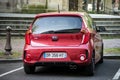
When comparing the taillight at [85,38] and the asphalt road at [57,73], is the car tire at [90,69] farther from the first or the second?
the taillight at [85,38]

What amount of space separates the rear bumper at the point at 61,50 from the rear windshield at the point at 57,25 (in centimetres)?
49

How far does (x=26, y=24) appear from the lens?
2455 centimetres

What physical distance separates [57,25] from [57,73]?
1.27 m

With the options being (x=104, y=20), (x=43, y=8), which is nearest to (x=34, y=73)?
(x=104, y=20)

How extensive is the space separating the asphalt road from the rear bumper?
13.6 inches

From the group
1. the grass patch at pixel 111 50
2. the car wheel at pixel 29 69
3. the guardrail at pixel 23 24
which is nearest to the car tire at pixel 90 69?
the car wheel at pixel 29 69

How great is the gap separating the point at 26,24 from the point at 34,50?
40.1ft

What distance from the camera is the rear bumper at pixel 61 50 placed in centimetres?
1226

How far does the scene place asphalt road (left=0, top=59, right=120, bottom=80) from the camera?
1216 centimetres

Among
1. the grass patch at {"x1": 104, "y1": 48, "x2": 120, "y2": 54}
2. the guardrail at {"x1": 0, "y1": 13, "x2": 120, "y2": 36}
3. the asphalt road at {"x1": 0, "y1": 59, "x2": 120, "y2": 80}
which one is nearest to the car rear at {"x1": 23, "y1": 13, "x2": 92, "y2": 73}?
the asphalt road at {"x1": 0, "y1": 59, "x2": 120, "y2": 80}

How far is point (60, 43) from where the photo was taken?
12.4m

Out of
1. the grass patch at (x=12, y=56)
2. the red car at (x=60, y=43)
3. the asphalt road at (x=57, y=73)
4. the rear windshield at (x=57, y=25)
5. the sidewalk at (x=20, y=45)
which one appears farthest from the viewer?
the sidewalk at (x=20, y=45)

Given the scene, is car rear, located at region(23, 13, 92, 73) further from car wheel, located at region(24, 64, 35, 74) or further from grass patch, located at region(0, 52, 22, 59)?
grass patch, located at region(0, 52, 22, 59)

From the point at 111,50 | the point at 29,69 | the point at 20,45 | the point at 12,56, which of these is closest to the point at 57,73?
the point at 29,69
